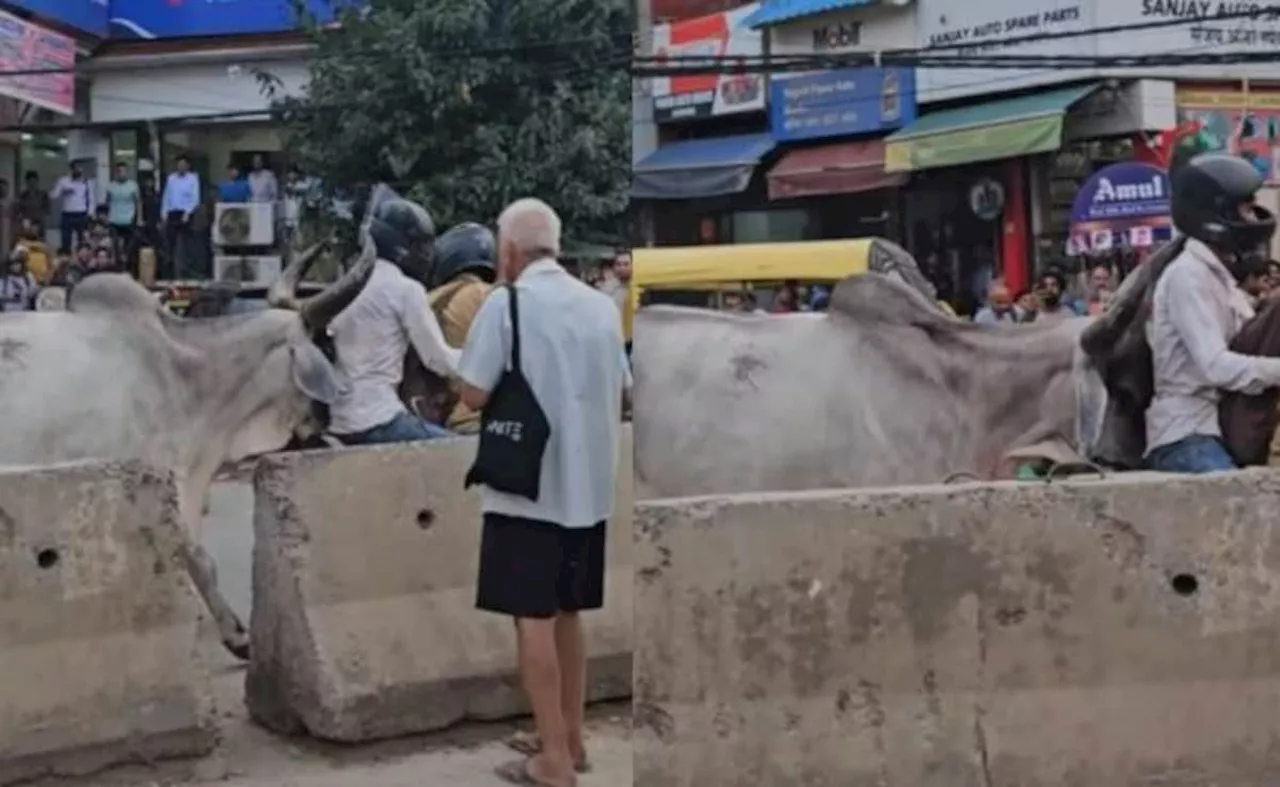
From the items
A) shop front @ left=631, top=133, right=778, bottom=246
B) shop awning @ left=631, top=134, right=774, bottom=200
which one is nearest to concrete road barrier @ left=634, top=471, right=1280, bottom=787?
shop front @ left=631, top=133, right=778, bottom=246

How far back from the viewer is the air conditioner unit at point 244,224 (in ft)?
20.6

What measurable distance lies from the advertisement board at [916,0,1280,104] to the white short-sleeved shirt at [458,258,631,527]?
0.95 meters

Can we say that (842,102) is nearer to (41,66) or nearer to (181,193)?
(181,193)

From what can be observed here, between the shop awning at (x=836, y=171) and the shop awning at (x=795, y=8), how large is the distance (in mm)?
300

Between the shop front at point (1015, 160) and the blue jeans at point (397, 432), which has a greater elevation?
the shop front at point (1015, 160)

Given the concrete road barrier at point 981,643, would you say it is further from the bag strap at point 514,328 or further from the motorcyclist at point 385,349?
the motorcyclist at point 385,349

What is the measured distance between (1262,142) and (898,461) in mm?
1377

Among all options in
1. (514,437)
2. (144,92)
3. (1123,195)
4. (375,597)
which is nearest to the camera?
(1123,195)

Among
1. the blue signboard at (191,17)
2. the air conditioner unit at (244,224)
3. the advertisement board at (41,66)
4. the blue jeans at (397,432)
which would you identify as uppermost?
the blue signboard at (191,17)

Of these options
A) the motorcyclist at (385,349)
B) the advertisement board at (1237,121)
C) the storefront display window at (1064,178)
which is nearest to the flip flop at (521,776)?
the motorcyclist at (385,349)

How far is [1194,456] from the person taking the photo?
5016 millimetres

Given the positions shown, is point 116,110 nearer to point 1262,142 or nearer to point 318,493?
point 318,493

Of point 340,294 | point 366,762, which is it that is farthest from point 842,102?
point 340,294

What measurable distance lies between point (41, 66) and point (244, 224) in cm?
76
